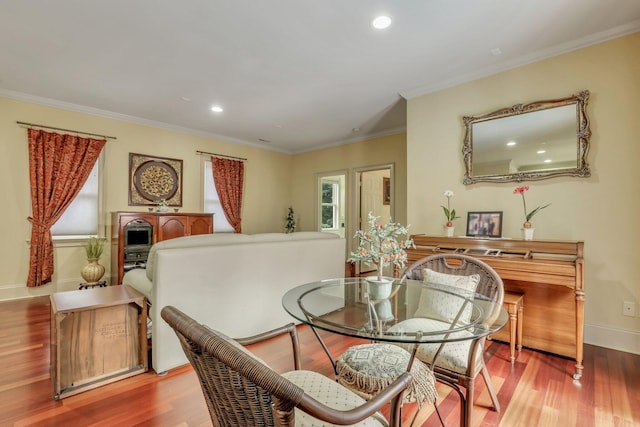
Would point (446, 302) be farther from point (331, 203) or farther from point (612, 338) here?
point (331, 203)

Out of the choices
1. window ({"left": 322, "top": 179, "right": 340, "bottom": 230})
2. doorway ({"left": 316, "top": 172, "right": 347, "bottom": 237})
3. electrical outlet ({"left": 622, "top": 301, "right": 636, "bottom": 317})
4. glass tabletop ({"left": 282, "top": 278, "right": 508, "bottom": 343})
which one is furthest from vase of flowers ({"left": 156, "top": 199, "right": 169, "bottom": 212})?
electrical outlet ({"left": 622, "top": 301, "right": 636, "bottom": 317})

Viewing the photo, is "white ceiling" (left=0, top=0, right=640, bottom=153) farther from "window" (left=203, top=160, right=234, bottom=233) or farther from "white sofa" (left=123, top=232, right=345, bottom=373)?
"white sofa" (left=123, top=232, right=345, bottom=373)

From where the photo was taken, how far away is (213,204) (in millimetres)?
5930

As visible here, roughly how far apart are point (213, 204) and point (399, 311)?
5.02m

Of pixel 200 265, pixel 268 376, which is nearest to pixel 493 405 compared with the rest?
pixel 268 376

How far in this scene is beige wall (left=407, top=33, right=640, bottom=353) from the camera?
8.22 ft

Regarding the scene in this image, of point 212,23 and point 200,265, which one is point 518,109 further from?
point 200,265

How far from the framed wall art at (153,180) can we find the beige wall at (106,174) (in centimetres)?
9

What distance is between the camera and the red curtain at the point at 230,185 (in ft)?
19.2

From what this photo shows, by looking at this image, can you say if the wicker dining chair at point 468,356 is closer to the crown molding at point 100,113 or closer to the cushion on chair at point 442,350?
the cushion on chair at point 442,350

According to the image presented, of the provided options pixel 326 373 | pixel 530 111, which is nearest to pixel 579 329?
pixel 326 373

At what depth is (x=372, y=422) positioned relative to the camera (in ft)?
3.39

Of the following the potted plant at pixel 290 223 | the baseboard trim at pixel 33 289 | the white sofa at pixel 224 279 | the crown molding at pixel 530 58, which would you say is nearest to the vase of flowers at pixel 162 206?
the baseboard trim at pixel 33 289

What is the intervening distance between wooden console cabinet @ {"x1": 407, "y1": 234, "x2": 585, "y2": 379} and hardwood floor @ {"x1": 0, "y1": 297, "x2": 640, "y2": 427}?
0.17 metres
